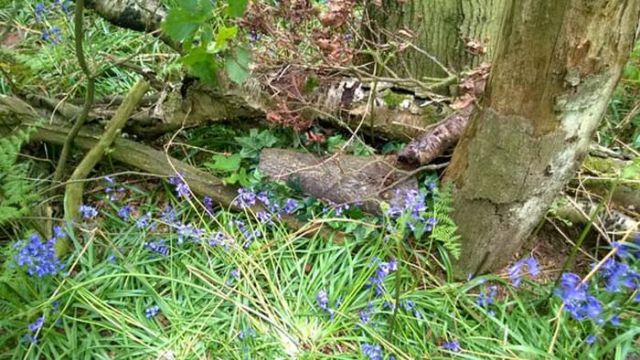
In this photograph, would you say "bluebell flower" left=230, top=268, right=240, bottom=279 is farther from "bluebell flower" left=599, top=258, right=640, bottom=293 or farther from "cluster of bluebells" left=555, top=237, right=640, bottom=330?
"bluebell flower" left=599, top=258, right=640, bottom=293

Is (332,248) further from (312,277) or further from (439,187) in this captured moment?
(439,187)

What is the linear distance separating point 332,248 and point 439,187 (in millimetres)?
518

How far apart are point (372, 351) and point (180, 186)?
44.5 inches

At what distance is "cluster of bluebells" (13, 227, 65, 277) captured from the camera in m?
2.09

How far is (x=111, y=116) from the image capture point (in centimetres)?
276

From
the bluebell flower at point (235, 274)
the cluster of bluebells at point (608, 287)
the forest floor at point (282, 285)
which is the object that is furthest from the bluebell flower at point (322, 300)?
the cluster of bluebells at point (608, 287)

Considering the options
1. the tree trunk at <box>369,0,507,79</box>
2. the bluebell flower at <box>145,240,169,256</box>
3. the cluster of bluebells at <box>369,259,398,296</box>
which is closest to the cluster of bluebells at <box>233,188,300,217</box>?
the bluebell flower at <box>145,240,169,256</box>

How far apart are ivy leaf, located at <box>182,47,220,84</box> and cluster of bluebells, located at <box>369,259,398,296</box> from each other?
97 centimetres

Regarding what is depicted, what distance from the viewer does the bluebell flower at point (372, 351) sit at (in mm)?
1976

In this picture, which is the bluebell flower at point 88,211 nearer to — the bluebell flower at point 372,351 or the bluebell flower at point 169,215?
the bluebell flower at point 169,215

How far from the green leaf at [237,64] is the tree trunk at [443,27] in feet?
2.80

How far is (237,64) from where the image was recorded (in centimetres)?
190

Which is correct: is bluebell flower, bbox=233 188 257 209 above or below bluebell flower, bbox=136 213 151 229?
above

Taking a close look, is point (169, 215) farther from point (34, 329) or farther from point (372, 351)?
point (372, 351)
